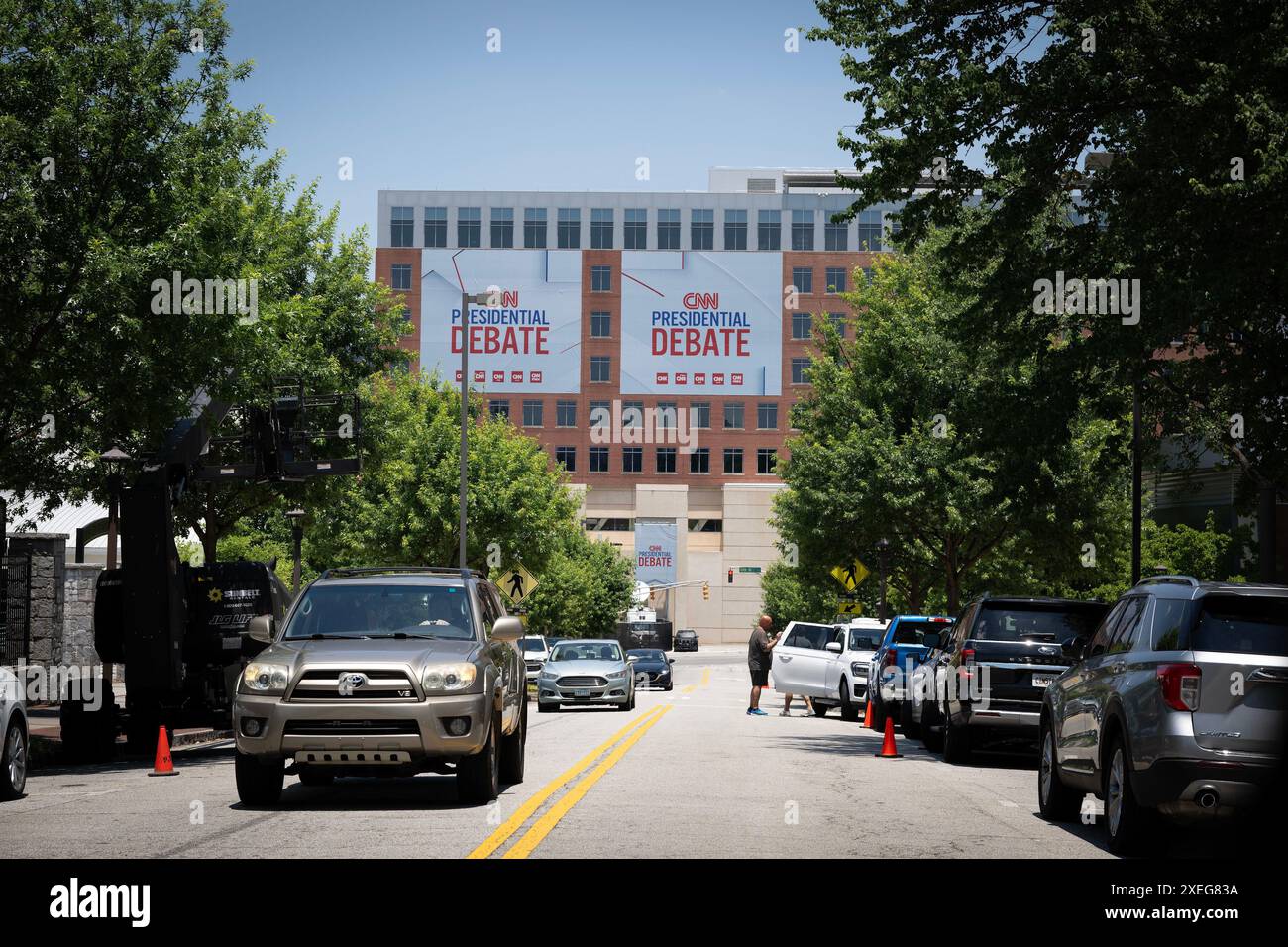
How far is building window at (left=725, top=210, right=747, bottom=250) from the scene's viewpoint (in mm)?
124938

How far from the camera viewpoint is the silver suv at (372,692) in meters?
12.4

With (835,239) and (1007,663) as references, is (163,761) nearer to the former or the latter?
(1007,663)

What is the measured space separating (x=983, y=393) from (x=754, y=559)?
94.8 m

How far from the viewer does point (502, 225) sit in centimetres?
12631

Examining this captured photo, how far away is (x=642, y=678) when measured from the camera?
5328 centimetres

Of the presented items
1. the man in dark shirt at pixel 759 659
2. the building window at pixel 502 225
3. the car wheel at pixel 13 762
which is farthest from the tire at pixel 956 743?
the building window at pixel 502 225

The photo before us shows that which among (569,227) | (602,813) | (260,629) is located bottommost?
Result: (602,813)

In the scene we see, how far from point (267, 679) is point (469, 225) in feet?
381

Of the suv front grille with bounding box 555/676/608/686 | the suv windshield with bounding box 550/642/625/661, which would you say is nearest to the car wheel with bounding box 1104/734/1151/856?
the suv front grille with bounding box 555/676/608/686

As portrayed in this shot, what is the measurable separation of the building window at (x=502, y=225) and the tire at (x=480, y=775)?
114714 mm

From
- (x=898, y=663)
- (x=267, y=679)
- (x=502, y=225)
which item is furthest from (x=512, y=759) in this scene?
(x=502, y=225)

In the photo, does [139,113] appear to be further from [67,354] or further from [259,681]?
[259,681]

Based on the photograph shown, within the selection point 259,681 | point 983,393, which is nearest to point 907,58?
point 983,393

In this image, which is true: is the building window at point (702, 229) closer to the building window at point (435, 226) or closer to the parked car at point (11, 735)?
the building window at point (435, 226)
